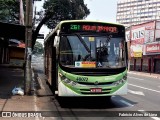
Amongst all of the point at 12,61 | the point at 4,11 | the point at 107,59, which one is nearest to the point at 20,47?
the point at 12,61

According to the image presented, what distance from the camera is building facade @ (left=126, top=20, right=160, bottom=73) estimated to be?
188 ft

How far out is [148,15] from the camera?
178750 mm

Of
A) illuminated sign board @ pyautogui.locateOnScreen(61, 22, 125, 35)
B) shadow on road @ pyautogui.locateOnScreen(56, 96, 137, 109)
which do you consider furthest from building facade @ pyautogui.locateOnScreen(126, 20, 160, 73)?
illuminated sign board @ pyautogui.locateOnScreen(61, 22, 125, 35)

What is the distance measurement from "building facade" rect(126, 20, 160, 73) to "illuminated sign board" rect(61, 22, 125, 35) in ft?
138

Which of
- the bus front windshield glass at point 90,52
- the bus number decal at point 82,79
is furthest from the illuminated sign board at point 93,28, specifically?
the bus number decal at point 82,79

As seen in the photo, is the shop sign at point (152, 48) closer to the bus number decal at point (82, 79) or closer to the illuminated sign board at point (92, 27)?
the illuminated sign board at point (92, 27)

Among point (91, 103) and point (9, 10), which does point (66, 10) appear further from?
point (91, 103)

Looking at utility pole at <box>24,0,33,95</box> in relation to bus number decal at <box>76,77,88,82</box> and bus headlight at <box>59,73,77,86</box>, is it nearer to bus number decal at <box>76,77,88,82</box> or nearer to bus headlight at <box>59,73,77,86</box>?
bus headlight at <box>59,73,77,86</box>

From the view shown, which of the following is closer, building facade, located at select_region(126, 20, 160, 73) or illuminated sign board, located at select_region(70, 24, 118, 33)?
illuminated sign board, located at select_region(70, 24, 118, 33)

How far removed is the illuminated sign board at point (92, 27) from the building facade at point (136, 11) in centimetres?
16410

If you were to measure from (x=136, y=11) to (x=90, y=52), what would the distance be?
176 metres

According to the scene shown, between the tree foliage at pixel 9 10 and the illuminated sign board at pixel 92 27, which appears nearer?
the illuminated sign board at pixel 92 27

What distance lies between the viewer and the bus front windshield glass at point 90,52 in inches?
510

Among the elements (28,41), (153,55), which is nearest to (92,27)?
(28,41)
